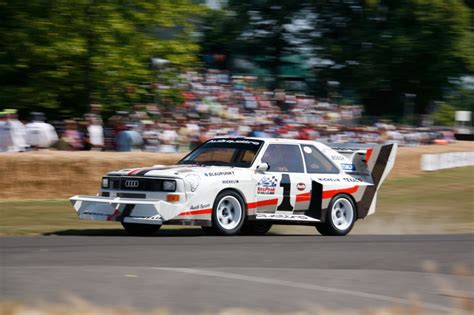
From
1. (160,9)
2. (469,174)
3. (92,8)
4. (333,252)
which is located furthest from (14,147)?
(469,174)

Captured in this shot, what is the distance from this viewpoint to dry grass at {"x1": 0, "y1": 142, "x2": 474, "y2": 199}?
17.7 meters

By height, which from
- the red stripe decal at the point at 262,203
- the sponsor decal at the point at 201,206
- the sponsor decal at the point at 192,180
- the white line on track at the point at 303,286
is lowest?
the red stripe decal at the point at 262,203

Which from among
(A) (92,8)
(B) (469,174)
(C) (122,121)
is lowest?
(B) (469,174)

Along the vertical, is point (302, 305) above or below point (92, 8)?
below

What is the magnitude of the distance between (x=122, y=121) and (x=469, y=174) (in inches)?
520

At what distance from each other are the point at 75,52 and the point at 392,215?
817cm

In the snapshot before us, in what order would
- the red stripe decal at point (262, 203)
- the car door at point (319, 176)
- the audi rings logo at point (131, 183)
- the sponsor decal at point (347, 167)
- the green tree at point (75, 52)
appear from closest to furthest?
the audi rings logo at point (131, 183) → the red stripe decal at point (262, 203) → the car door at point (319, 176) → the sponsor decal at point (347, 167) → the green tree at point (75, 52)

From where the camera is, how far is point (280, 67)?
5169 centimetres

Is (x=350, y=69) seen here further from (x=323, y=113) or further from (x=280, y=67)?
(x=323, y=113)

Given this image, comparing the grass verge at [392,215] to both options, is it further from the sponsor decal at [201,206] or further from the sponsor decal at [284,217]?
the sponsor decal at [201,206]

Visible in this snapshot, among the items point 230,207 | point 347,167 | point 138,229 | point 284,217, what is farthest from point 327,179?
point 138,229

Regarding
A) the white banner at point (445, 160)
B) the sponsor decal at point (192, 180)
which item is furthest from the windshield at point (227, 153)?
the white banner at point (445, 160)

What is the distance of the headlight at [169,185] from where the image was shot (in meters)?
12.6

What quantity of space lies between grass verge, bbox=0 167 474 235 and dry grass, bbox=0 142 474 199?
11.6 inches
